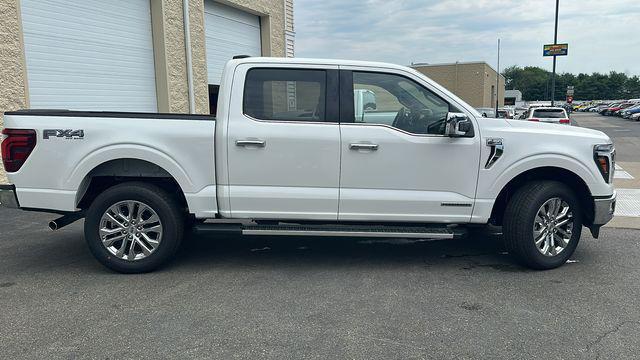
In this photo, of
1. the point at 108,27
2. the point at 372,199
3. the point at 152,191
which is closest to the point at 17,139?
the point at 152,191

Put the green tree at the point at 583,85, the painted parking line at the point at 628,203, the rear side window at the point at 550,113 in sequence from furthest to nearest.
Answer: the green tree at the point at 583,85 < the rear side window at the point at 550,113 < the painted parking line at the point at 628,203

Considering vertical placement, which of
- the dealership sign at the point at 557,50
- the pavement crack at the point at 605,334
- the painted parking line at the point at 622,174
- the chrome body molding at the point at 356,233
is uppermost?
the dealership sign at the point at 557,50

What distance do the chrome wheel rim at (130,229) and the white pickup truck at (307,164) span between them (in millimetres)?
14

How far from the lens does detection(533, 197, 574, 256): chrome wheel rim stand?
4848 mm

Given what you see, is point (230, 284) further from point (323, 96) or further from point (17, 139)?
point (17, 139)

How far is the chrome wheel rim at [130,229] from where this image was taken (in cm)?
472

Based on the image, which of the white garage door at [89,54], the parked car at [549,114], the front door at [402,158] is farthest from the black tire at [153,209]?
the parked car at [549,114]

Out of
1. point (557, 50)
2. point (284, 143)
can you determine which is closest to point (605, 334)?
point (284, 143)

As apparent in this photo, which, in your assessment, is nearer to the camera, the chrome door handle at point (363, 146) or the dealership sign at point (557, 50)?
the chrome door handle at point (363, 146)

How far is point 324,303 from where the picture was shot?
411cm

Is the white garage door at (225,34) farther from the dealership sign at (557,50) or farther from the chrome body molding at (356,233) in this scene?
the dealership sign at (557,50)

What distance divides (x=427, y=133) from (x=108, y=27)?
8.54 m

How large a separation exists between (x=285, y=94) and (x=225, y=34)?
1019 cm

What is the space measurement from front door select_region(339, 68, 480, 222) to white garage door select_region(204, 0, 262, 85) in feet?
30.2
